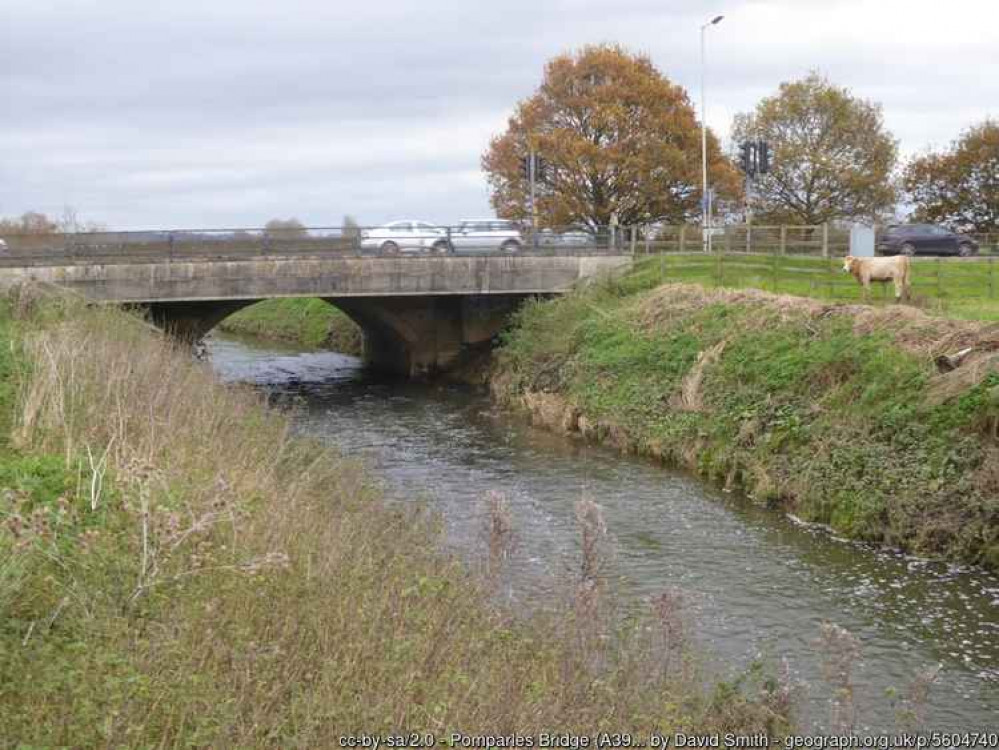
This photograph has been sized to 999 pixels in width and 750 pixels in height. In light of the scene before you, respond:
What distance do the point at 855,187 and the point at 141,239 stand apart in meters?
37.0

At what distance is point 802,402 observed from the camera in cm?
1975

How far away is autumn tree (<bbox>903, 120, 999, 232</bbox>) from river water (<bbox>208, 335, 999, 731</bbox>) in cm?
3953

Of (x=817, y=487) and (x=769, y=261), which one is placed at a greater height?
(x=769, y=261)

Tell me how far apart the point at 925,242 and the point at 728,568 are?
30.9 metres

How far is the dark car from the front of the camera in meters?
40.7

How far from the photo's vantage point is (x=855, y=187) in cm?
5425

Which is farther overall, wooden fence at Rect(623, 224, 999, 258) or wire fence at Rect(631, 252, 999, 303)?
wooden fence at Rect(623, 224, 999, 258)

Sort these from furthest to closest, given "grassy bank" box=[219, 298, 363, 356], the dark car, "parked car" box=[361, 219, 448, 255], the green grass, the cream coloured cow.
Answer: "grassy bank" box=[219, 298, 363, 356] < the dark car < "parked car" box=[361, 219, 448, 255] < the green grass < the cream coloured cow

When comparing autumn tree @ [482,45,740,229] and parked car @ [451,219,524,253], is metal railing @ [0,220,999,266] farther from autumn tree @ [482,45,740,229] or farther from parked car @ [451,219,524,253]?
autumn tree @ [482,45,740,229]

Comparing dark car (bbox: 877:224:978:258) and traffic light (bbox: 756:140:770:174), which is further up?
traffic light (bbox: 756:140:770:174)

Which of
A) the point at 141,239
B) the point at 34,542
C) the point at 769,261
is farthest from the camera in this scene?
the point at 769,261

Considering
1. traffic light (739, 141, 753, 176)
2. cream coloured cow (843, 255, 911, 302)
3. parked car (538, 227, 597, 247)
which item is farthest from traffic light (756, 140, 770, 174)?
cream coloured cow (843, 255, 911, 302)

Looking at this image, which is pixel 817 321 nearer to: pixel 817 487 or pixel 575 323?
pixel 817 487

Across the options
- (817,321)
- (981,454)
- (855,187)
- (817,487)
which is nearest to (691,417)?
(817,321)
